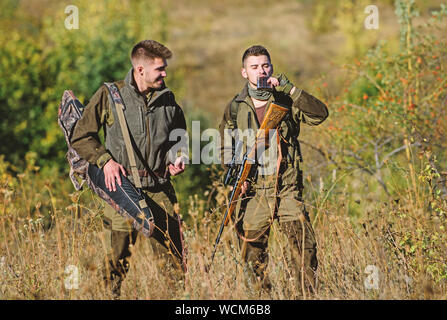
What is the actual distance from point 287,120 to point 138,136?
3.47ft

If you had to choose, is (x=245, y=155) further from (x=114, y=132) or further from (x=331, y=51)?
(x=331, y=51)

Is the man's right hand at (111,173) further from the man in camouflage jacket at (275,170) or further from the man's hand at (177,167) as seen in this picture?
the man in camouflage jacket at (275,170)

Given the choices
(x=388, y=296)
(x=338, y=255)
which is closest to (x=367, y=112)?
(x=338, y=255)

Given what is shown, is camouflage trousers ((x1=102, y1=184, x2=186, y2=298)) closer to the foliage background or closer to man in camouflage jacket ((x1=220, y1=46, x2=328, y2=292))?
the foliage background

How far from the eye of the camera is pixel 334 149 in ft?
20.9

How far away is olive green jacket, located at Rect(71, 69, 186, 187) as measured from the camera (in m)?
3.38

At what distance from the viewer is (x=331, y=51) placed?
4047cm

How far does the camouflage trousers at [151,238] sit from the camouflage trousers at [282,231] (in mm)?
481

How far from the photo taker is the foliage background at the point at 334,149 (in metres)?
3.45

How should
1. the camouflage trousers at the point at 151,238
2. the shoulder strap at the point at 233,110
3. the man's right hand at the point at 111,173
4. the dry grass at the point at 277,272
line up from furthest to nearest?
the shoulder strap at the point at 233,110, the camouflage trousers at the point at 151,238, the man's right hand at the point at 111,173, the dry grass at the point at 277,272

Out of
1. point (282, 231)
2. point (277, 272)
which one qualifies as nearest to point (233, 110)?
point (282, 231)

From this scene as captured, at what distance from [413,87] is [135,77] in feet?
14.1
